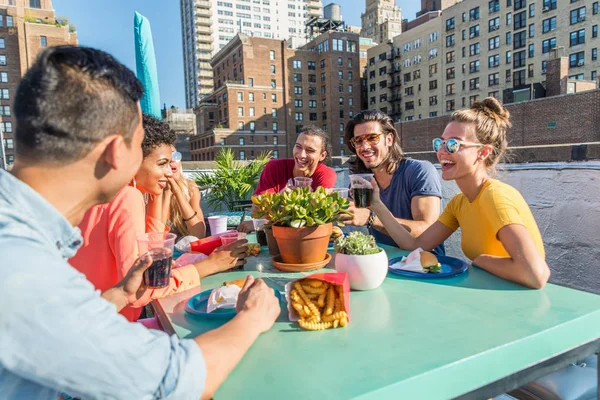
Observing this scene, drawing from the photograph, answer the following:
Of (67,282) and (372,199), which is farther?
(372,199)

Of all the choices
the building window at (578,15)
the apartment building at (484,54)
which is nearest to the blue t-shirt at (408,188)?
the apartment building at (484,54)

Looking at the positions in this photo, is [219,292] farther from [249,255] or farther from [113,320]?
[249,255]

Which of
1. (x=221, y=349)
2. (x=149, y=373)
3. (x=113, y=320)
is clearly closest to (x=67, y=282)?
(x=113, y=320)

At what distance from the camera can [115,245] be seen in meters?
1.86

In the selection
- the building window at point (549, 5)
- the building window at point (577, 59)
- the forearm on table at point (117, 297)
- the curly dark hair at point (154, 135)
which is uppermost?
the building window at point (549, 5)

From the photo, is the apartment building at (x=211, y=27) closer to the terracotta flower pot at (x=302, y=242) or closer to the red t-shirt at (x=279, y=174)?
the red t-shirt at (x=279, y=174)

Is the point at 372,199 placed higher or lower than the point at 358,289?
higher

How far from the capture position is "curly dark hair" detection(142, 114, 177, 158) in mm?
2746

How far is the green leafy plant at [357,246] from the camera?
5.60ft

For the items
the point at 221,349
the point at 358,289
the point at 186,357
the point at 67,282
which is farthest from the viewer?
the point at 358,289

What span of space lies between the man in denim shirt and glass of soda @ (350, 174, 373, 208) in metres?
1.49

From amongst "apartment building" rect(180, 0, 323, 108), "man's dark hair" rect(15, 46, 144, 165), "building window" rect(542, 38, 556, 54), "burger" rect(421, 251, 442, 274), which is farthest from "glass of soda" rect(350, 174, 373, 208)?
"apartment building" rect(180, 0, 323, 108)

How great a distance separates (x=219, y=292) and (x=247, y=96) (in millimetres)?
64092

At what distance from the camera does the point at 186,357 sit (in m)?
0.92
